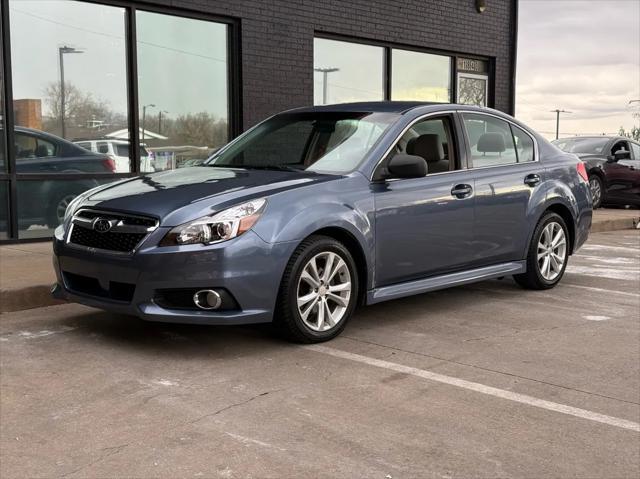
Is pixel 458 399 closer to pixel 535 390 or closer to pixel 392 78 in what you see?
pixel 535 390

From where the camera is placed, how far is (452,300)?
7.00 metres

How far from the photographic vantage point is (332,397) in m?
4.30

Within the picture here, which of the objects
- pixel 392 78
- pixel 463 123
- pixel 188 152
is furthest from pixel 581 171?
pixel 392 78

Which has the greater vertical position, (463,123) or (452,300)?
(463,123)

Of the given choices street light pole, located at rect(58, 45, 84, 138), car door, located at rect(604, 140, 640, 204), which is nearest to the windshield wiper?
street light pole, located at rect(58, 45, 84, 138)

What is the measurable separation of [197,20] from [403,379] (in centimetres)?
786

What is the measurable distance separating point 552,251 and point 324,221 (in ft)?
9.96

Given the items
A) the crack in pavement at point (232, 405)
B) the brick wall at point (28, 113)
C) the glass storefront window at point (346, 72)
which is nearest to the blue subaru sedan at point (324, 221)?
the crack in pavement at point (232, 405)

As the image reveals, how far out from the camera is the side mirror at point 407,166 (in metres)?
5.74

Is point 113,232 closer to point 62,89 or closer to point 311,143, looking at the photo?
point 311,143

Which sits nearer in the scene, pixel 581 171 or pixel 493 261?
pixel 493 261

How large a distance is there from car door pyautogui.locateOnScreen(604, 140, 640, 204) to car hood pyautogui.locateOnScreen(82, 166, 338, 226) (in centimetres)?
1272

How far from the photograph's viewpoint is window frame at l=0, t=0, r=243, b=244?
9242mm

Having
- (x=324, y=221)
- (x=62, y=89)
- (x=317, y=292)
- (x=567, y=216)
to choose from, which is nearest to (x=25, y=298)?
(x=317, y=292)
